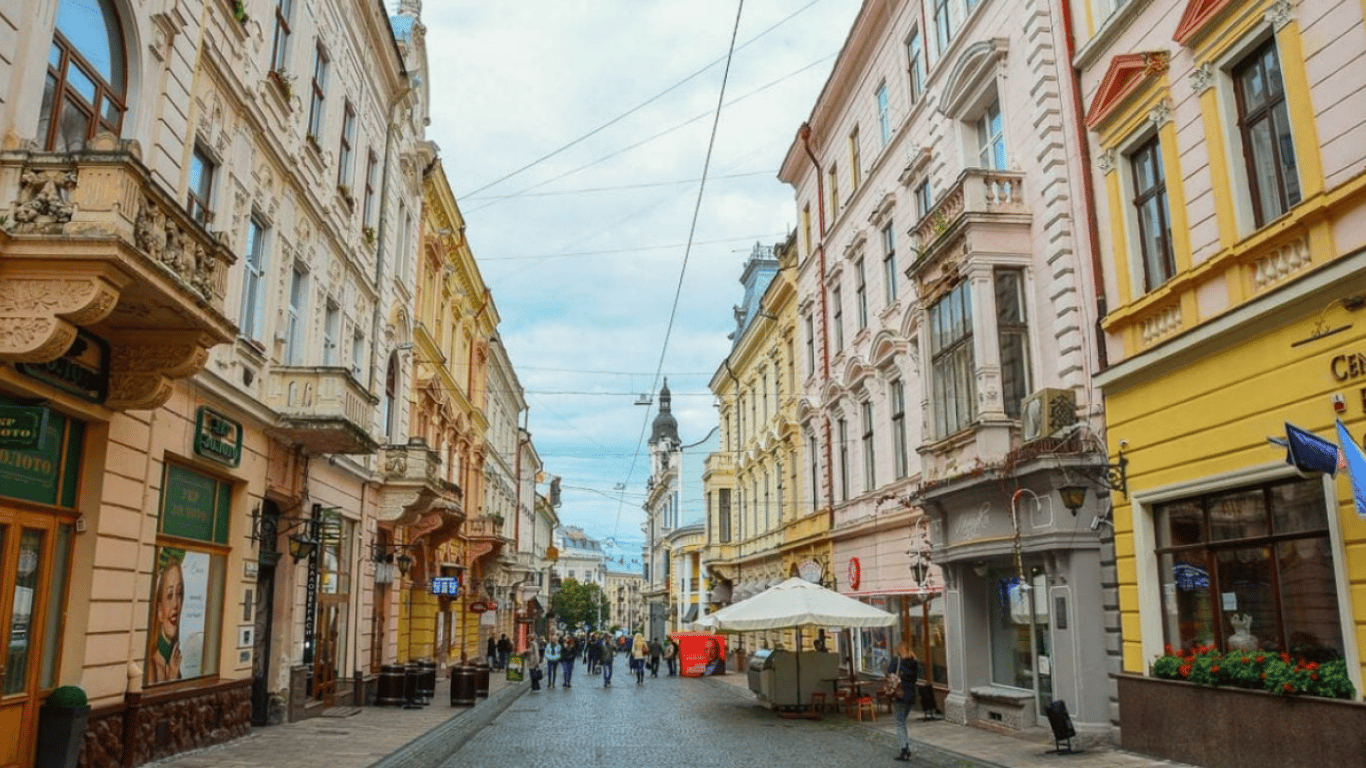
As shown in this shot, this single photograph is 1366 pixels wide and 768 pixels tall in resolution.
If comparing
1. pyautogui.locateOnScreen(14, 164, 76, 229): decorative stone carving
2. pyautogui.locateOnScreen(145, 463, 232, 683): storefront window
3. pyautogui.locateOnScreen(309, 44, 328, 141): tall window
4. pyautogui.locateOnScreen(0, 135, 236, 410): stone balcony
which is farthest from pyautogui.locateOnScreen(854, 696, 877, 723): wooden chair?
pyautogui.locateOnScreen(14, 164, 76, 229): decorative stone carving

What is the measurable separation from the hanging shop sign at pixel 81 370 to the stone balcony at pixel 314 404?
513 centimetres

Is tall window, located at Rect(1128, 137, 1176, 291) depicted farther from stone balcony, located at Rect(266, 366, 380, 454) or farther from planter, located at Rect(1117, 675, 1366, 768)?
stone balcony, located at Rect(266, 366, 380, 454)

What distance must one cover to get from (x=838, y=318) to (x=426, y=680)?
13.7 m

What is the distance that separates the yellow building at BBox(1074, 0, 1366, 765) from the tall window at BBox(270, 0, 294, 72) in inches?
471

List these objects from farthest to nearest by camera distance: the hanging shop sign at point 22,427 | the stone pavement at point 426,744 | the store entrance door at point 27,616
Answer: the stone pavement at point 426,744
the store entrance door at point 27,616
the hanging shop sign at point 22,427

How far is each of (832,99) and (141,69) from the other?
64.9 feet

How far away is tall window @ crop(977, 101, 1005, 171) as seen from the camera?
17.6 meters

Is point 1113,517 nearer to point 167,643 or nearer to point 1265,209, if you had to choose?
point 1265,209

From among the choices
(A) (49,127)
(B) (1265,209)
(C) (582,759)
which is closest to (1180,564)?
(B) (1265,209)

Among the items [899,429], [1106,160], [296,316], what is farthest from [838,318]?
[296,316]

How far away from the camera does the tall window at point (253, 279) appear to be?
1461 centimetres

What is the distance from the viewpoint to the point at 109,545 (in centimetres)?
1041

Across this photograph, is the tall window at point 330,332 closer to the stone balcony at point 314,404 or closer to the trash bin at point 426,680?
the stone balcony at point 314,404

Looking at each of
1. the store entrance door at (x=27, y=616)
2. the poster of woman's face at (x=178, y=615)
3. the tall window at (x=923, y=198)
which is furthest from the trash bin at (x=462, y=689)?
the tall window at (x=923, y=198)
